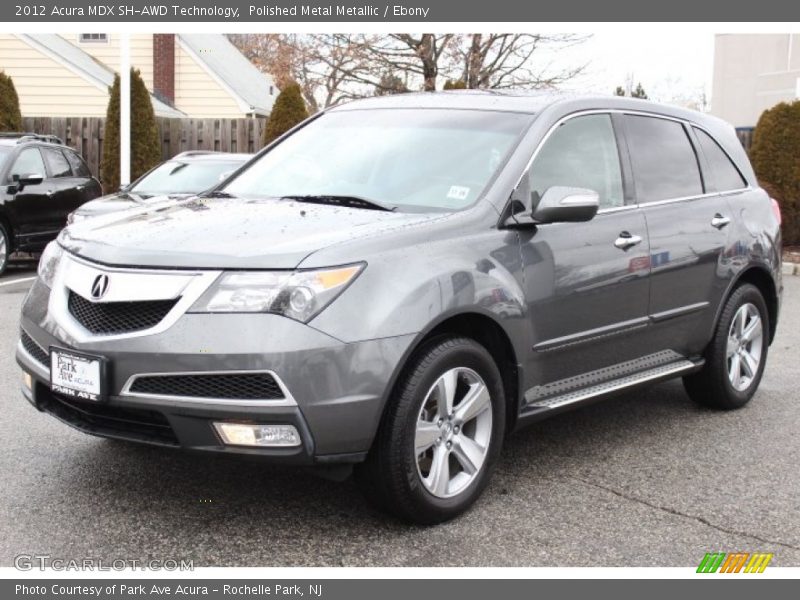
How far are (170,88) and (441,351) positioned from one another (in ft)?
86.4

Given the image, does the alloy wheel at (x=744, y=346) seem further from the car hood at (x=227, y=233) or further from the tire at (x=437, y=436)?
the car hood at (x=227, y=233)

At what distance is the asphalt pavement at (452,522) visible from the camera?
12.6 feet

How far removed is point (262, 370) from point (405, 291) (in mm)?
639

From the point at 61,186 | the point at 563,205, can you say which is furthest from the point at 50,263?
the point at 61,186

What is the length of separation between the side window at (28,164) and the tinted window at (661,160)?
32.2ft

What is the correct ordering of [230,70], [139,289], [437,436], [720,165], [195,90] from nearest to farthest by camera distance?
[139,289]
[437,436]
[720,165]
[195,90]
[230,70]

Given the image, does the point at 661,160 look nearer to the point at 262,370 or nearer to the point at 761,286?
the point at 761,286

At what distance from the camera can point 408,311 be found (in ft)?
12.5

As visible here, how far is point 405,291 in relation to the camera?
3832 millimetres

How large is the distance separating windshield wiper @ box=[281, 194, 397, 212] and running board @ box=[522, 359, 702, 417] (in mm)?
1115

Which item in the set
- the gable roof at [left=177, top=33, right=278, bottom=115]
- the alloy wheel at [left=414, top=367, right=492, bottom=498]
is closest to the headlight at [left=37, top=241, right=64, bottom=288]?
the alloy wheel at [left=414, top=367, right=492, bottom=498]

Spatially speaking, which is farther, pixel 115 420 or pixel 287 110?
pixel 287 110

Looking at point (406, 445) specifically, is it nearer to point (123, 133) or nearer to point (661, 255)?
point (661, 255)

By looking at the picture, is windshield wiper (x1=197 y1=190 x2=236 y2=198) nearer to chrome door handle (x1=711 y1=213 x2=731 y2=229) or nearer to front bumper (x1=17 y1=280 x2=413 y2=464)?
front bumper (x1=17 y1=280 x2=413 y2=464)
